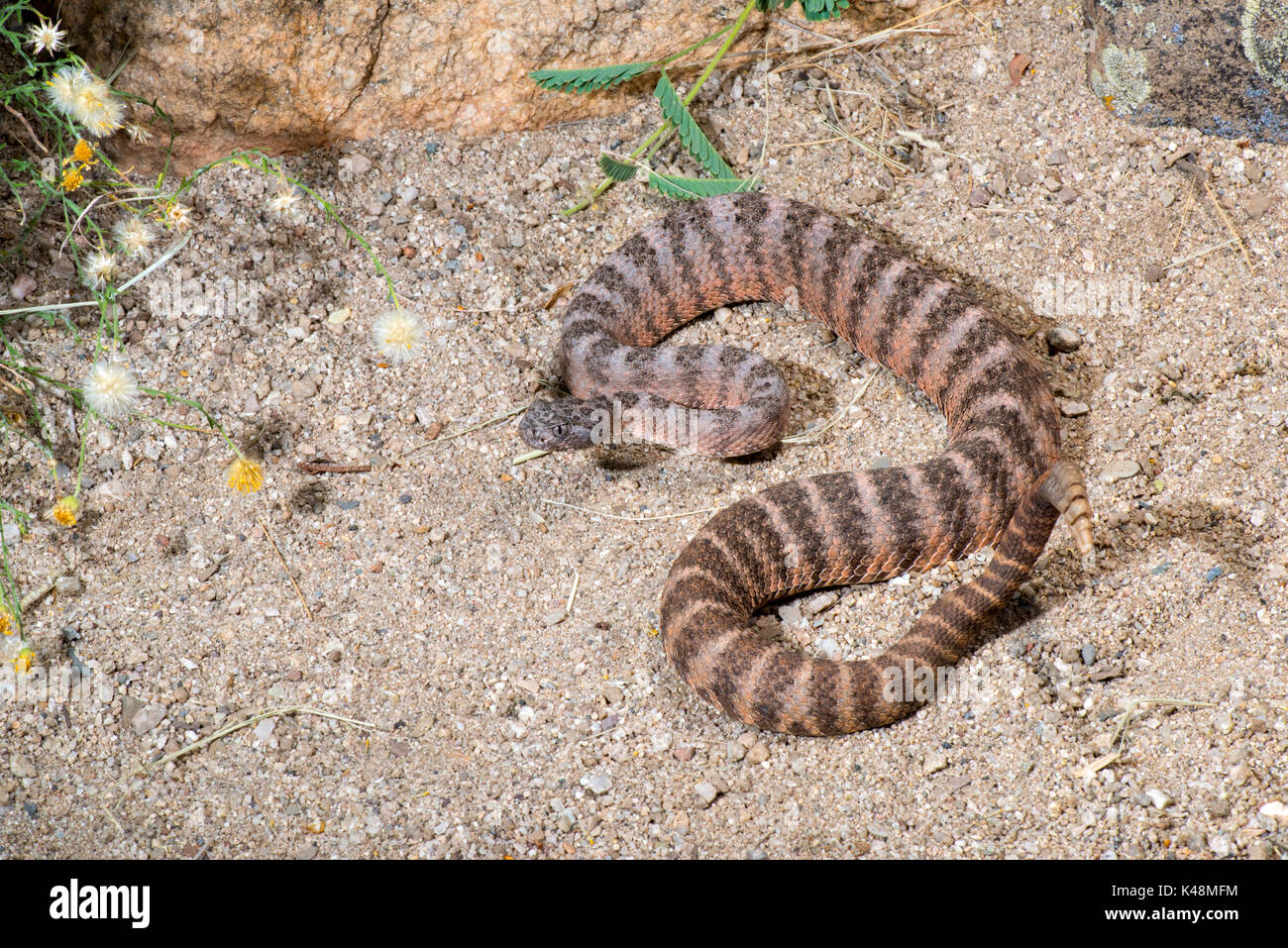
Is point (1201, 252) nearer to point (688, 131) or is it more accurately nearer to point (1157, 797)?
point (688, 131)

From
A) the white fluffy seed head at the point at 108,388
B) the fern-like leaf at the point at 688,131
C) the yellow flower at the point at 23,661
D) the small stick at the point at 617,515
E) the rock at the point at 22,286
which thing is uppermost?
the fern-like leaf at the point at 688,131

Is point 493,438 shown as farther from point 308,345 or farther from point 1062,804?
point 1062,804

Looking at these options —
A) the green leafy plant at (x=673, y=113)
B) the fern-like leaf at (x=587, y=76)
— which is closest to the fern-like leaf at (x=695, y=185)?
the green leafy plant at (x=673, y=113)

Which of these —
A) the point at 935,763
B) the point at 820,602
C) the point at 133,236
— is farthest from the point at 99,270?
the point at 935,763

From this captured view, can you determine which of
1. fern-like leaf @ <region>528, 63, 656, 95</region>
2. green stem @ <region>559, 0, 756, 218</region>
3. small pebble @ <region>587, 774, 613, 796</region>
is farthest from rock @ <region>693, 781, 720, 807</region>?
fern-like leaf @ <region>528, 63, 656, 95</region>

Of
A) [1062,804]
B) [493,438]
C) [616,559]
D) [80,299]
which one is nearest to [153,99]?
[80,299]

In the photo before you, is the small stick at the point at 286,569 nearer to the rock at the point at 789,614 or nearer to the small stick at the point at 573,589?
the small stick at the point at 573,589
